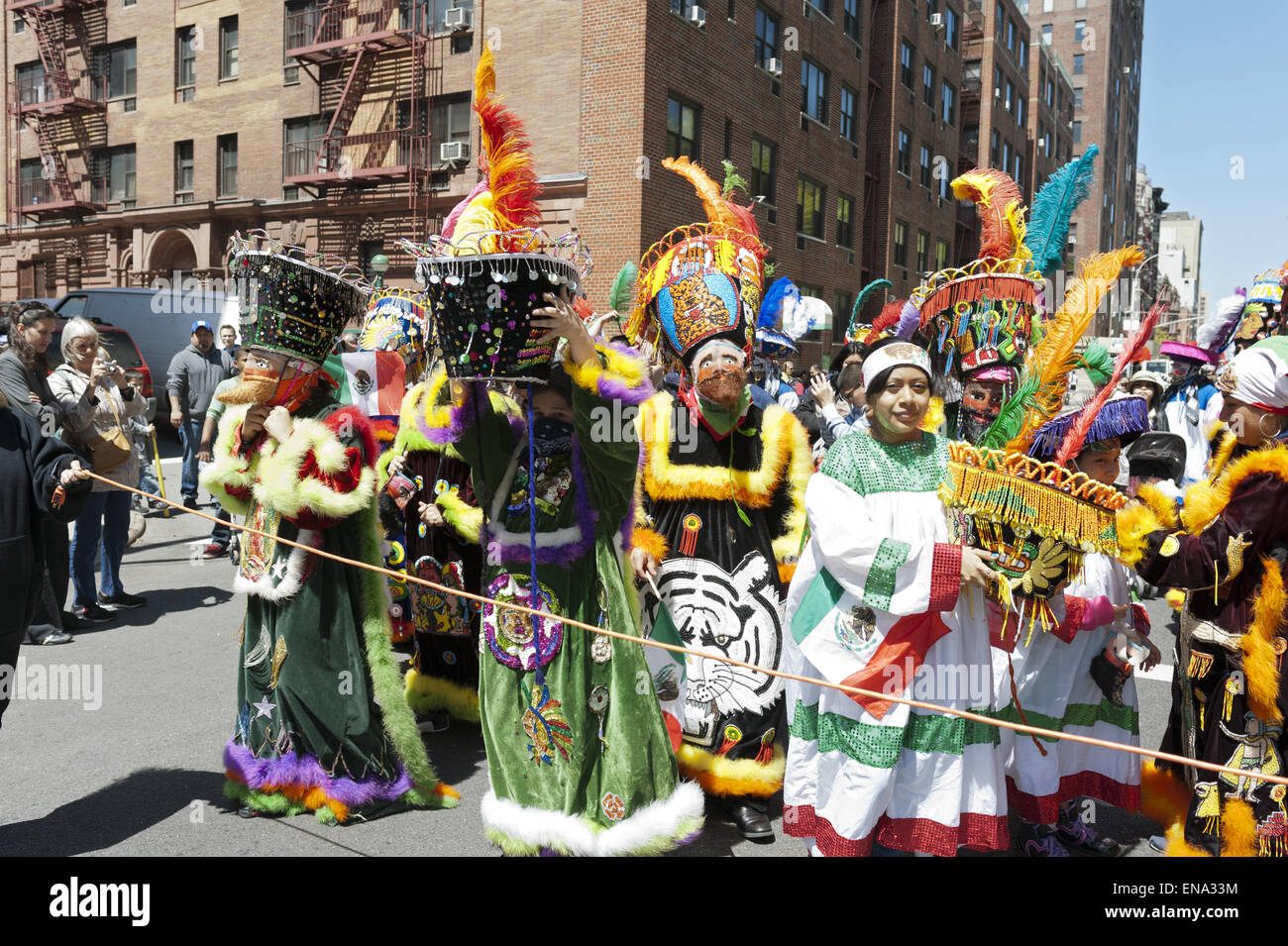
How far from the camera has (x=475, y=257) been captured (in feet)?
9.45

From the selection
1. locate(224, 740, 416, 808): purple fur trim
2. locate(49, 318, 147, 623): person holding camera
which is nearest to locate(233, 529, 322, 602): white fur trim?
locate(224, 740, 416, 808): purple fur trim

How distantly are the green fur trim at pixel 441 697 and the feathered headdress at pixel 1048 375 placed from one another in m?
2.87

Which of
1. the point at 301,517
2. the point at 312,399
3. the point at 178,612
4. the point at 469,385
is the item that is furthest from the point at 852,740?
the point at 178,612

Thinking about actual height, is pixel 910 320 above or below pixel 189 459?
above

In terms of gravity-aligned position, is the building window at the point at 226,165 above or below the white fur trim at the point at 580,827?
above

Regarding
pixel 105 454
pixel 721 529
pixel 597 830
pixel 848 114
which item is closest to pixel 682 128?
pixel 848 114

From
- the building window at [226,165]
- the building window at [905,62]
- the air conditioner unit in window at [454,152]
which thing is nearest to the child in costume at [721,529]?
the air conditioner unit in window at [454,152]

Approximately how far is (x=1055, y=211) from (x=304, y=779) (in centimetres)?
478

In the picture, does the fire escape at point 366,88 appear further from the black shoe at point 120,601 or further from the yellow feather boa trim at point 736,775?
the yellow feather boa trim at point 736,775

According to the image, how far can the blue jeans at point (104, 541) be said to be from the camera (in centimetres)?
696

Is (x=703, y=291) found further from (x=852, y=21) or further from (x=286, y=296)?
(x=852, y=21)

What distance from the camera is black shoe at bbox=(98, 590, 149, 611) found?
23.9 feet

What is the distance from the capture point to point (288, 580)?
3762mm

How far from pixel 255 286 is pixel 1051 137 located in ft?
179
